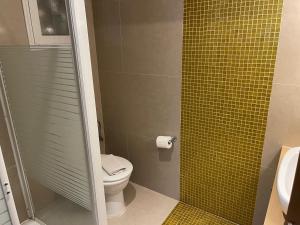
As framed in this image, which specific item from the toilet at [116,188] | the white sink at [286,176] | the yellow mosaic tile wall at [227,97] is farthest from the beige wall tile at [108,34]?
the white sink at [286,176]

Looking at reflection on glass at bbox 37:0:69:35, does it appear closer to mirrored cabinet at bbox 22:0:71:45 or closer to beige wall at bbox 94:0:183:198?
mirrored cabinet at bbox 22:0:71:45

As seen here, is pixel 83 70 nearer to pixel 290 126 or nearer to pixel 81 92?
pixel 81 92

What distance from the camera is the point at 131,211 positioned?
2.13 metres

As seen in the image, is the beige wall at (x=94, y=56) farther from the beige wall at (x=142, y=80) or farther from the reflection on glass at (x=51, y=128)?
the reflection on glass at (x=51, y=128)

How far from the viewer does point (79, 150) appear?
1.18 metres

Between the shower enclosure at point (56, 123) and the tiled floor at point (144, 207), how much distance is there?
0.64m

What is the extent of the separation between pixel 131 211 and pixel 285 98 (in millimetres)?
1596

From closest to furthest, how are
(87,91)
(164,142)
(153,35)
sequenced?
(87,91) < (153,35) < (164,142)

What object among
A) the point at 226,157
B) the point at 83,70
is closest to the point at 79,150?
the point at 83,70

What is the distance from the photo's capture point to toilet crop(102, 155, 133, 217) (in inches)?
73.5

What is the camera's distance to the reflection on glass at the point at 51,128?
3.70ft

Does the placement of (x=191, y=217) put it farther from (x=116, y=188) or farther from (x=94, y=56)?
(x=94, y=56)

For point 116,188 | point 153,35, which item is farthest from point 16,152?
point 153,35

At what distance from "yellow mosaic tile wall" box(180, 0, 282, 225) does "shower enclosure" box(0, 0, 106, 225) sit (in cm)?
99
